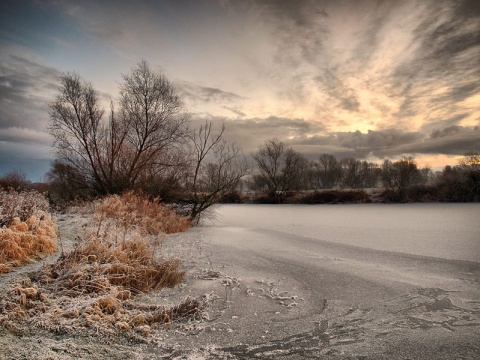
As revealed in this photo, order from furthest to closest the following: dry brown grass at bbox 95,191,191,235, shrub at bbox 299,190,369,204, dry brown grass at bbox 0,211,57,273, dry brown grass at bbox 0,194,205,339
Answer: shrub at bbox 299,190,369,204 → dry brown grass at bbox 95,191,191,235 → dry brown grass at bbox 0,211,57,273 → dry brown grass at bbox 0,194,205,339

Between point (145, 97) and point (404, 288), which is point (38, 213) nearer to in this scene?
point (404, 288)

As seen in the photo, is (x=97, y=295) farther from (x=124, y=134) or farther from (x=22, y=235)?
(x=124, y=134)

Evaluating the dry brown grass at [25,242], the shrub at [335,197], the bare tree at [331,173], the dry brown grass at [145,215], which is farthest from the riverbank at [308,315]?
the bare tree at [331,173]

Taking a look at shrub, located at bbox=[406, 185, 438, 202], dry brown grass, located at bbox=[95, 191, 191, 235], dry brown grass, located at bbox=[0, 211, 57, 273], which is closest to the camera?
dry brown grass, located at bbox=[0, 211, 57, 273]

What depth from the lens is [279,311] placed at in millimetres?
3443

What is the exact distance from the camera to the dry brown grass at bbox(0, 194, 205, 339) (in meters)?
2.97

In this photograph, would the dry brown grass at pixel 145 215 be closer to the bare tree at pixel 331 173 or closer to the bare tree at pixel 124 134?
the bare tree at pixel 124 134

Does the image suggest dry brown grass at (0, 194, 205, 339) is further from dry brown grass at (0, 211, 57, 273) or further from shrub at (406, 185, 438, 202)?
shrub at (406, 185, 438, 202)

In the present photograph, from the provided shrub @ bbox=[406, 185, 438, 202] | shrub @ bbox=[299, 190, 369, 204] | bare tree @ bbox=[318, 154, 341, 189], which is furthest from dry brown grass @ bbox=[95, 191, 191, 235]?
bare tree @ bbox=[318, 154, 341, 189]

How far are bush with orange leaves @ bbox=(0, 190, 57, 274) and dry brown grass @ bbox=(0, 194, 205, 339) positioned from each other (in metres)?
1.00

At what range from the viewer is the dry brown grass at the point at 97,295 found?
117 inches

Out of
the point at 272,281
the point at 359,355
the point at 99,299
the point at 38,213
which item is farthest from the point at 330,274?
the point at 38,213

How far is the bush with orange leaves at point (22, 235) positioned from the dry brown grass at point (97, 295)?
1.00 m

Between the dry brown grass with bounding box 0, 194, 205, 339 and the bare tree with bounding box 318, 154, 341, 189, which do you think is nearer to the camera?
the dry brown grass with bounding box 0, 194, 205, 339
